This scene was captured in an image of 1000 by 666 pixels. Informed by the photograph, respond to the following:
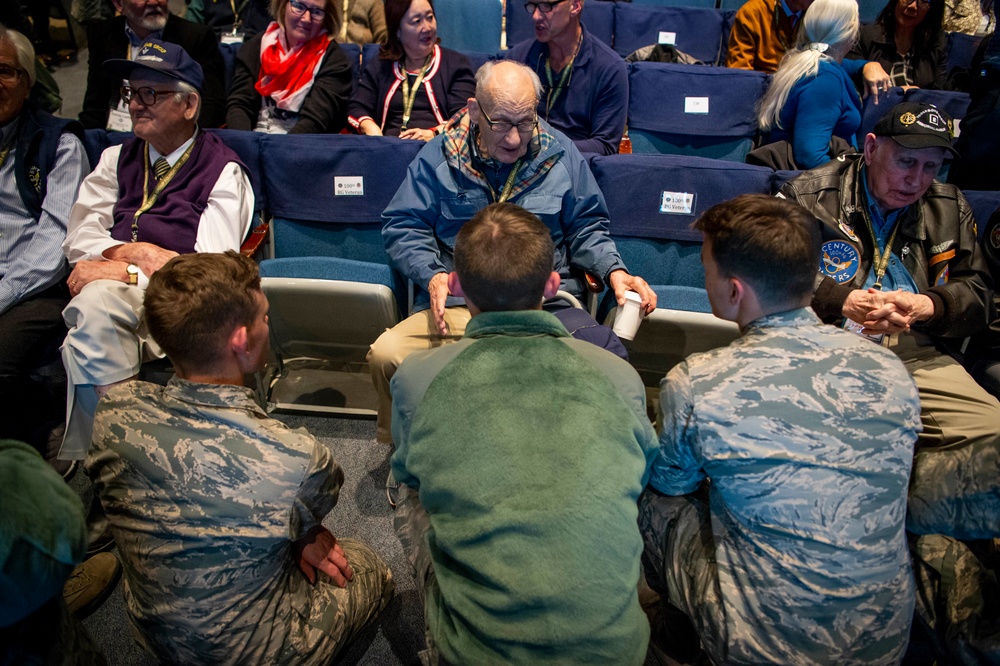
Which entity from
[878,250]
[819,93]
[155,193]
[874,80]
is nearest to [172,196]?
[155,193]

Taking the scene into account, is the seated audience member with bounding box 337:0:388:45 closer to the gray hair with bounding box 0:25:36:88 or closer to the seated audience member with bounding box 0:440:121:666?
the gray hair with bounding box 0:25:36:88

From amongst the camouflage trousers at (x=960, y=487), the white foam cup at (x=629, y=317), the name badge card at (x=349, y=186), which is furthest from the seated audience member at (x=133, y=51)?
the camouflage trousers at (x=960, y=487)

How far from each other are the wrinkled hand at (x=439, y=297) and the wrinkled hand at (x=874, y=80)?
9.00 ft

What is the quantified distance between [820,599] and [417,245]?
1737 mm

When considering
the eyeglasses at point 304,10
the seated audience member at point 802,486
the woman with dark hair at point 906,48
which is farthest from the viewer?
the woman with dark hair at point 906,48


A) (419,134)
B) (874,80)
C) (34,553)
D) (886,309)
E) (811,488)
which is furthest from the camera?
(874,80)

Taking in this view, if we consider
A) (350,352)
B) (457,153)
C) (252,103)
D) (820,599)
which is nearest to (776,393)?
(820,599)

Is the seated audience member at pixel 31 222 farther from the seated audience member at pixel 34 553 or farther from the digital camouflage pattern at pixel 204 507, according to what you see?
the seated audience member at pixel 34 553

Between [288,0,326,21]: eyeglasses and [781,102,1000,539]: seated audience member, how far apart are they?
2.52 meters

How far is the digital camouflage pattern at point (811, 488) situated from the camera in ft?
4.37

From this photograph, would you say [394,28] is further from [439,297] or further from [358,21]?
[439,297]

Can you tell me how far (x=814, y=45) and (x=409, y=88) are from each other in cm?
211

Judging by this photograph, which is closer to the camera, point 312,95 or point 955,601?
point 955,601

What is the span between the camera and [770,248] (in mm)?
1537
